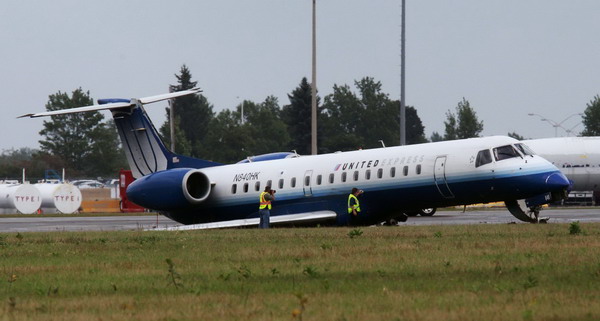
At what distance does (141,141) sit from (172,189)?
3559 millimetres

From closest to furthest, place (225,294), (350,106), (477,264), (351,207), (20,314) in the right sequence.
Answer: (20,314) → (225,294) → (477,264) → (351,207) → (350,106)

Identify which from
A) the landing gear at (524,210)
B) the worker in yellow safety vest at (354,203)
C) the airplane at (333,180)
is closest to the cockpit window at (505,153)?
the airplane at (333,180)

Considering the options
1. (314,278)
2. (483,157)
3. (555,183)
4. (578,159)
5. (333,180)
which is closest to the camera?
(314,278)

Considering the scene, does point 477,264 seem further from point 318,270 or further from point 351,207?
point 351,207

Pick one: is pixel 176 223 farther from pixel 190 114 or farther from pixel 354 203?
pixel 190 114

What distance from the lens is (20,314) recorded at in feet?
43.1

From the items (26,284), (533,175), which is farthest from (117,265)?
(533,175)

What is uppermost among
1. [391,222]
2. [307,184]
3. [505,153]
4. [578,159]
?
[578,159]

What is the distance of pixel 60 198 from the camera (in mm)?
76688

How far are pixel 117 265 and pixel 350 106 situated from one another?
6340 inches

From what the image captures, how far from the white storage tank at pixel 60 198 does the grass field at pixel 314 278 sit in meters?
51.8

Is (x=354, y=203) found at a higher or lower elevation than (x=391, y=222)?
higher

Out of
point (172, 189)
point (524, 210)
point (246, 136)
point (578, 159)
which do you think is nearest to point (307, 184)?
point (172, 189)

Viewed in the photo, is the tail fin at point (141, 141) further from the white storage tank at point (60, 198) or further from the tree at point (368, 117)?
the tree at point (368, 117)
